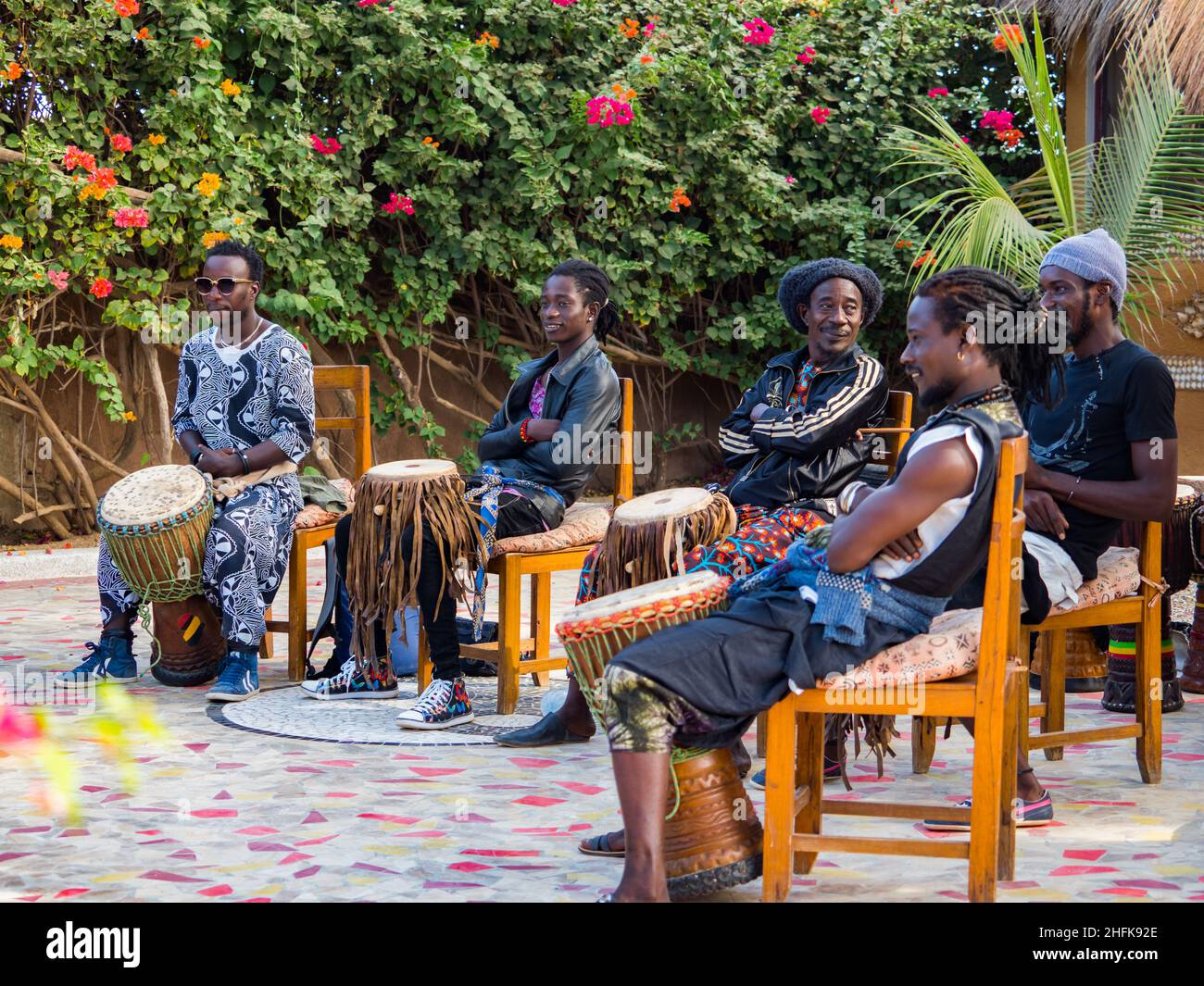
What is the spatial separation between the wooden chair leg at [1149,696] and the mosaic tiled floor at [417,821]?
77mm

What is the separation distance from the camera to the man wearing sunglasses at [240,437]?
5.85 m

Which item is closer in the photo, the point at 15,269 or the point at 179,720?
the point at 179,720

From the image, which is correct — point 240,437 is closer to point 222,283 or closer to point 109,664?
point 222,283

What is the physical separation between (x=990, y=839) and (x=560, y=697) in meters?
2.55

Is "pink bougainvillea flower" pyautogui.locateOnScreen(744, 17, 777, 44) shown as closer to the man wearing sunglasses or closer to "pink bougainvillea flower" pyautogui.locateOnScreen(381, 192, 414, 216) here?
"pink bougainvillea flower" pyautogui.locateOnScreen(381, 192, 414, 216)

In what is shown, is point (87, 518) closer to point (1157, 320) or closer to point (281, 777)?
point (281, 777)

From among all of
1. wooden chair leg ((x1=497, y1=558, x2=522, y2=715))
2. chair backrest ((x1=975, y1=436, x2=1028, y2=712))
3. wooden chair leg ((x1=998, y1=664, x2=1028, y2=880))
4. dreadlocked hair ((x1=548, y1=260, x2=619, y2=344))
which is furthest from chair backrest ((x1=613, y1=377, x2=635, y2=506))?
chair backrest ((x1=975, y1=436, x2=1028, y2=712))

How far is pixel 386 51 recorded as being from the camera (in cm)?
921

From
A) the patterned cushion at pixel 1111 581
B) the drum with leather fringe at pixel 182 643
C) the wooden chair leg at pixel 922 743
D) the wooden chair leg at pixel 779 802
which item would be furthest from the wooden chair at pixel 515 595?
the wooden chair leg at pixel 779 802

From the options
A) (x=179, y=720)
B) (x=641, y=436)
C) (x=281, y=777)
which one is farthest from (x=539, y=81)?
(x=281, y=777)

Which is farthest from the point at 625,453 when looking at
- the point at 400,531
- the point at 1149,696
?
the point at 1149,696

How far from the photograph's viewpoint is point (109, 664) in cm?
595

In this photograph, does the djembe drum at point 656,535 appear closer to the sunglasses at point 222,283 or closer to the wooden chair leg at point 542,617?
the wooden chair leg at point 542,617

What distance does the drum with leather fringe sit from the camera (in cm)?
593
